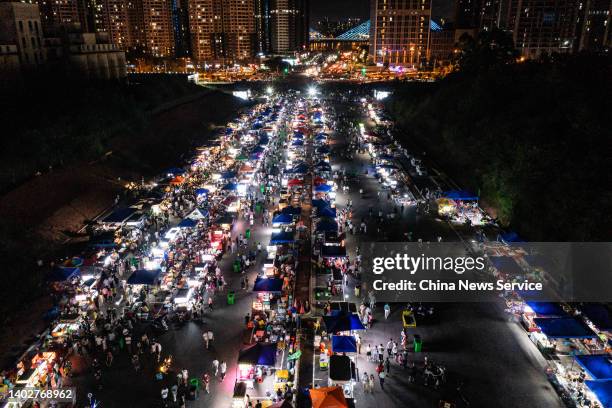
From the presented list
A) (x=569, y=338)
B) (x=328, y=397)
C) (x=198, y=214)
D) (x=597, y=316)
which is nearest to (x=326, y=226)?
(x=198, y=214)

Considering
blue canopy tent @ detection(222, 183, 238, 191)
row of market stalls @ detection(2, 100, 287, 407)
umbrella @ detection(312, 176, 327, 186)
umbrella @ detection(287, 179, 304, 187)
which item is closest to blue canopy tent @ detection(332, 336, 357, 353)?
row of market stalls @ detection(2, 100, 287, 407)

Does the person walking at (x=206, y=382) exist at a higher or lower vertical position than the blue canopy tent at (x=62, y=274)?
lower

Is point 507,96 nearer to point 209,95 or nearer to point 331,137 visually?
point 331,137

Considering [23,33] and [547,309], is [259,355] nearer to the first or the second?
[547,309]

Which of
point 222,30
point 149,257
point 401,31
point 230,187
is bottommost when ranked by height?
point 149,257

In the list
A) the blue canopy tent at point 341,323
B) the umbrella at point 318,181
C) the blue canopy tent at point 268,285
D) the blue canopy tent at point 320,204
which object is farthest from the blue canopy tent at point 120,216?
the blue canopy tent at point 341,323

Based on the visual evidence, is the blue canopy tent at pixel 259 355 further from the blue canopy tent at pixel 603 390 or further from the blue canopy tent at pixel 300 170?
the blue canopy tent at pixel 300 170

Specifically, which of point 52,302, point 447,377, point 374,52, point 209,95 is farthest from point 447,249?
point 374,52

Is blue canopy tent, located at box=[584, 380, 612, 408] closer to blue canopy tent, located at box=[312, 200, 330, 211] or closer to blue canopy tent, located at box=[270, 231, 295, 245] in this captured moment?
blue canopy tent, located at box=[270, 231, 295, 245]
